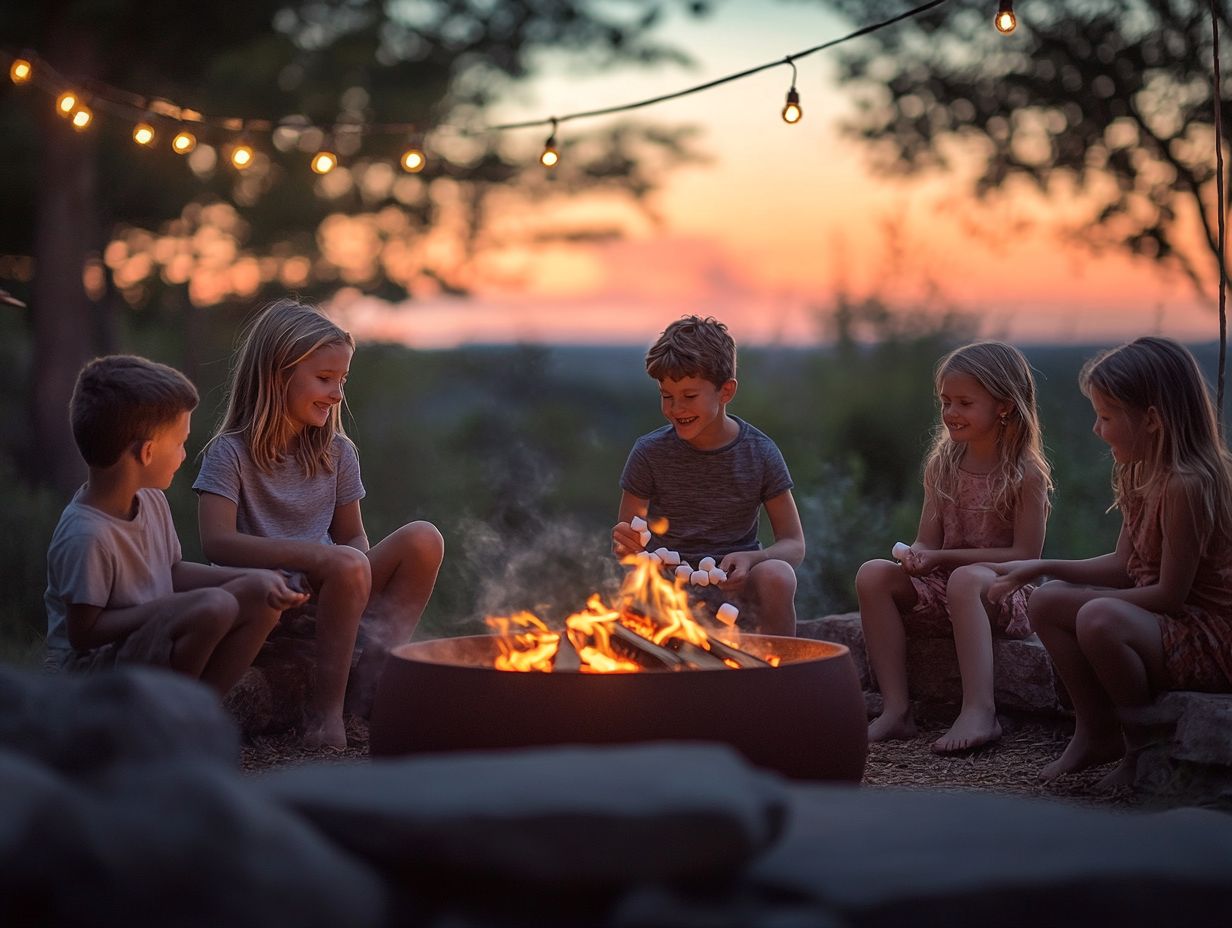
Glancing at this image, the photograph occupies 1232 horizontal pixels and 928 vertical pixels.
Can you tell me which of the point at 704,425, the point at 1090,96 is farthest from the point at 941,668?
the point at 1090,96

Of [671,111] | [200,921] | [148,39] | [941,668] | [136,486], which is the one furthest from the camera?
[671,111]

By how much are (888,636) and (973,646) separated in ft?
0.92

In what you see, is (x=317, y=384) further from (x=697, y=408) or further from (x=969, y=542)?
(x=969, y=542)

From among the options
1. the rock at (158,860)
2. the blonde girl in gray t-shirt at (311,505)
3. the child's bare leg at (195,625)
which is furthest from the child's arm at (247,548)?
the rock at (158,860)

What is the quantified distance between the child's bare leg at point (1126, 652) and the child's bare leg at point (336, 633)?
6.22 ft

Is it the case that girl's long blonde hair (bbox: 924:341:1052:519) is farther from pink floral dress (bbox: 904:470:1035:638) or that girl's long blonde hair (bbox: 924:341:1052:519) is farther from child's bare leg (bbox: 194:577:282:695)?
child's bare leg (bbox: 194:577:282:695)

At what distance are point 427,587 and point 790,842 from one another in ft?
7.69

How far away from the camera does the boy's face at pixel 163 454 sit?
3309 mm

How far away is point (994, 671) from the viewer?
13.6 feet

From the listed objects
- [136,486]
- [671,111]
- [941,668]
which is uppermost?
[671,111]

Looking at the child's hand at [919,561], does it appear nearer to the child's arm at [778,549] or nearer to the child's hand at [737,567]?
the child's arm at [778,549]

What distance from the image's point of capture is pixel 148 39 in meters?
9.11

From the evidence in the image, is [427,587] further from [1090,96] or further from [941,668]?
[1090,96]

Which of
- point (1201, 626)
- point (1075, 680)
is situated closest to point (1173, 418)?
point (1201, 626)
